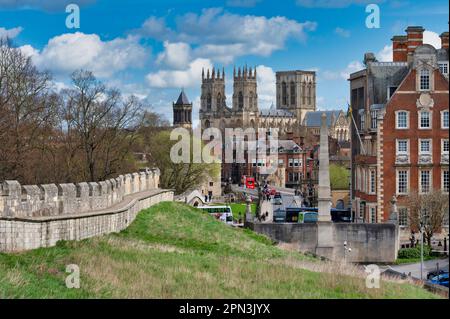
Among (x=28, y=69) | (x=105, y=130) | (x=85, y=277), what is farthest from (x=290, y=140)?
(x=85, y=277)

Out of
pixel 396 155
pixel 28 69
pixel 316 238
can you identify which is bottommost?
pixel 316 238

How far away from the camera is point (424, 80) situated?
57000mm

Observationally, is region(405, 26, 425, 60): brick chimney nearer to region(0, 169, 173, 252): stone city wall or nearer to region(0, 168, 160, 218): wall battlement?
region(0, 168, 160, 218): wall battlement

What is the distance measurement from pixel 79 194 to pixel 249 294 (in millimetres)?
12263

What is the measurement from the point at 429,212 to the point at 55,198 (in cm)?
2810

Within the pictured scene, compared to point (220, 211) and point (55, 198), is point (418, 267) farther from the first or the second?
point (220, 211)

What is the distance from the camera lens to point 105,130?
66.8 metres

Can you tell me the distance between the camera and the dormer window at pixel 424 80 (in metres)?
56.8

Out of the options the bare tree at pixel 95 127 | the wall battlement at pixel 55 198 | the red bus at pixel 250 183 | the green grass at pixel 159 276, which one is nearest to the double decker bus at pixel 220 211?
the bare tree at pixel 95 127

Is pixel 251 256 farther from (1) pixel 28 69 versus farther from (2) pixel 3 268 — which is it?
(1) pixel 28 69

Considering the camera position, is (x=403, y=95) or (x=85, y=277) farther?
(x=403, y=95)

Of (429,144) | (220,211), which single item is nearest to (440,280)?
(429,144)
